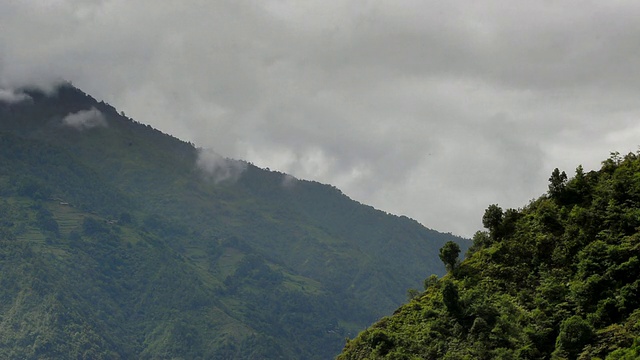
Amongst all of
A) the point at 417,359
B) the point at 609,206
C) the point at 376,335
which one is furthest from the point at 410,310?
the point at 609,206

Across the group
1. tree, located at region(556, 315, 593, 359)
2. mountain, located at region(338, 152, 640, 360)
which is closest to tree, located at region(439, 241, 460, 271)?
mountain, located at region(338, 152, 640, 360)

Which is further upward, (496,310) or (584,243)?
(584,243)

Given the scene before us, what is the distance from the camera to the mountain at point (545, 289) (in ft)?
280

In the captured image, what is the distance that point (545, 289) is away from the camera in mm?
96562

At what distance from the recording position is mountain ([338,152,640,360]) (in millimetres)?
85312

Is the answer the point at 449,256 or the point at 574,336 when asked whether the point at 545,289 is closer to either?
the point at 574,336

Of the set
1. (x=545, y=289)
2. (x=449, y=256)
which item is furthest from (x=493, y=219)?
(x=545, y=289)

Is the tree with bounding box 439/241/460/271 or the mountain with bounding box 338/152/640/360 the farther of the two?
the tree with bounding box 439/241/460/271

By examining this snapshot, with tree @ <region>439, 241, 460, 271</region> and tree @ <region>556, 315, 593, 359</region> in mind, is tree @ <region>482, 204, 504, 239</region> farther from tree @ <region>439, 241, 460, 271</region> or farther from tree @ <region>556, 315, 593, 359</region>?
tree @ <region>556, 315, 593, 359</region>

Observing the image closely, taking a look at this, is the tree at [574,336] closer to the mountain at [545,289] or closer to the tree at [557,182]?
the mountain at [545,289]

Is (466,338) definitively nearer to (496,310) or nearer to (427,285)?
(496,310)

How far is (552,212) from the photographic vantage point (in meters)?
109

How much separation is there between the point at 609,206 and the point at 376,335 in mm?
35397

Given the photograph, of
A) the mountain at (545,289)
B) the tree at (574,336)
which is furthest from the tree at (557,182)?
the tree at (574,336)
